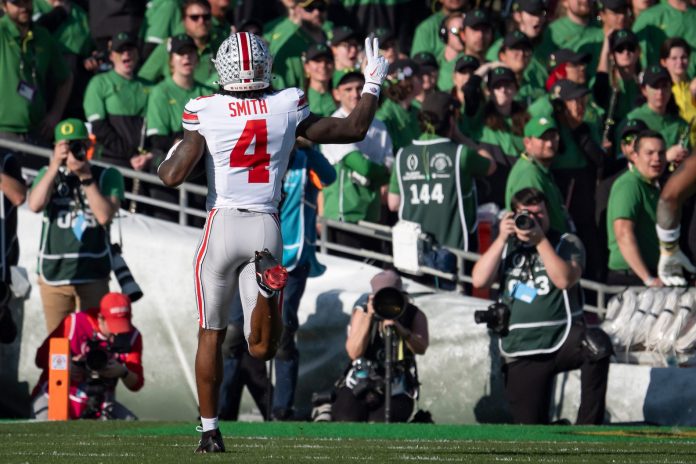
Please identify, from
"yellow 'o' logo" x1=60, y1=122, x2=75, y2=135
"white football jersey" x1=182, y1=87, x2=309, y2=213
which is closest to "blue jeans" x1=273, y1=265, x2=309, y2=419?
"yellow 'o' logo" x1=60, y1=122, x2=75, y2=135

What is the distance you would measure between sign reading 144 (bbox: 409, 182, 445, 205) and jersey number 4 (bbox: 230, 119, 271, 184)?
4.41 m

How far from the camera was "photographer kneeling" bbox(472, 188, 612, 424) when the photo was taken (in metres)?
10.1

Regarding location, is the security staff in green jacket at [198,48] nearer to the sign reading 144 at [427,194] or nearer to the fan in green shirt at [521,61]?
the sign reading 144 at [427,194]

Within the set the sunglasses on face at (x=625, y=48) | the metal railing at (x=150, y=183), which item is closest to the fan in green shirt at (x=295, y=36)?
the metal railing at (x=150, y=183)

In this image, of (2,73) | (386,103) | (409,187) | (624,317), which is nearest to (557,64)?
(386,103)

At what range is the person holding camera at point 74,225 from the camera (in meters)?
10.9

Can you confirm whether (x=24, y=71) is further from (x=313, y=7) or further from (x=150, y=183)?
(x=313, y=7)

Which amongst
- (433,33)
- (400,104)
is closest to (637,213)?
(400,104)

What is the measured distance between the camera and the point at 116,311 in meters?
10.6

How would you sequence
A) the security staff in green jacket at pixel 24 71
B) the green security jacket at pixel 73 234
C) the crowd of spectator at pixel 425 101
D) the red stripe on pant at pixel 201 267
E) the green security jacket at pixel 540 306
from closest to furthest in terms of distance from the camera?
the red stripe on pant at pixel 201 267 < the green security jacket at pixel 540 306 < the green security jacket at pixel 73 234 < the crowd of spectator at pixel 425 101 < the security staff in green jacket at pixel 24 71

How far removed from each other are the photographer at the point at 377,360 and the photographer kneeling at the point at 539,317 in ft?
1.56

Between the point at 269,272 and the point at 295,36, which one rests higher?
the point at 295,36

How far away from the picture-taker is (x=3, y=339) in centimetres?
1082

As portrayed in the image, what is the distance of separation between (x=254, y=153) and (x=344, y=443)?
163 cm
